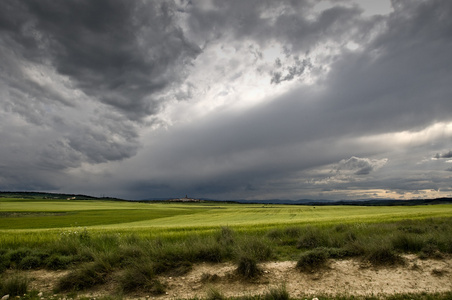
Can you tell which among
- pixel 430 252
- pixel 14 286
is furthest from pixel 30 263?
pixel 430 252

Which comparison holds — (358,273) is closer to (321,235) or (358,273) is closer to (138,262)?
(321,235)

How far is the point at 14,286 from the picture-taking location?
26.7 ft

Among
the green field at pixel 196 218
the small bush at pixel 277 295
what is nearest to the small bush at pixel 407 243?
the small bush at pixel 277 295

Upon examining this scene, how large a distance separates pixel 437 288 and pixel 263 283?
5537mm

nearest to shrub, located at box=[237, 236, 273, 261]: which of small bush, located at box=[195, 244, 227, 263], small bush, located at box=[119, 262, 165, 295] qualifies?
small bush, located at box=[195, 244, 227, 263]

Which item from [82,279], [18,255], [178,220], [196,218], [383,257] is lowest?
[196,218]

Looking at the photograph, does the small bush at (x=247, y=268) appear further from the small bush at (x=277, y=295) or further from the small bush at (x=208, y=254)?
the small bush at (x=277, y=295)

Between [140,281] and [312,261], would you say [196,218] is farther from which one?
[312,261]

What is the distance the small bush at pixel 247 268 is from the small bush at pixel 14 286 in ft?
24.6

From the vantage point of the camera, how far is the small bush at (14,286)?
7.98 m

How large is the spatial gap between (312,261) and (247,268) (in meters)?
2.70

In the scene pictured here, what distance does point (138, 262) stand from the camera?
977 centimetres

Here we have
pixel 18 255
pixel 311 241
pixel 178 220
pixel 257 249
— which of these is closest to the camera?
pixel 257 249

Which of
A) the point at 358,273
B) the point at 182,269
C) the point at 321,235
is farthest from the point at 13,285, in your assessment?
the point at 321,235
